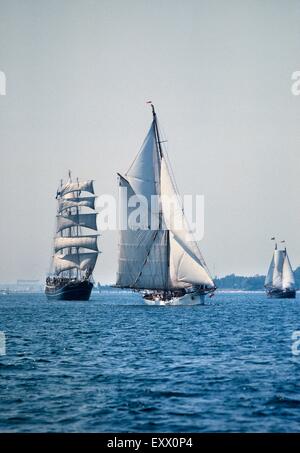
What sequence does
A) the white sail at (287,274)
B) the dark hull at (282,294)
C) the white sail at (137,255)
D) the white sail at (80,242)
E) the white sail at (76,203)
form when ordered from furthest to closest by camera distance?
1. the dark hull at (282,294)
2. the white sail at (287,274)
3. the white sail at (76,203)
4. the white sail at (80,242)
5. the white sail at (137,255)

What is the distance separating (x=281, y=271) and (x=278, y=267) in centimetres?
137

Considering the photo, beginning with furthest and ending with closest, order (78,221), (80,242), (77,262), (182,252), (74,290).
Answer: (78,221) → (77,262) → (80,242) → (74,290) → (182,252)

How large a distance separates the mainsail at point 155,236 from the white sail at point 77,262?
Result: 222 feet

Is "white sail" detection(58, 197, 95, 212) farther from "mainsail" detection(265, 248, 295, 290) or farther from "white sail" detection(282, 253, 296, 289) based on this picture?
"white sail" detection(282, 253, 296, 289)

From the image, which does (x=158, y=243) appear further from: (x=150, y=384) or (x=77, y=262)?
(x=77, y=262)

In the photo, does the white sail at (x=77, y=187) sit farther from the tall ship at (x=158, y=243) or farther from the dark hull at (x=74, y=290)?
the tall ship at (x=158, y=243)

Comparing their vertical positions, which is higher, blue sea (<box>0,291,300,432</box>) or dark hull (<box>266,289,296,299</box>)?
dark hull (<box>266,289,296,299</box>)

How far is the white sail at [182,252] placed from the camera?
3706 inches

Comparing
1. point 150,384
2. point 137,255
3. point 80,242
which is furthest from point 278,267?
point 150,384

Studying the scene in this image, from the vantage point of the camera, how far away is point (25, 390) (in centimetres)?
2861

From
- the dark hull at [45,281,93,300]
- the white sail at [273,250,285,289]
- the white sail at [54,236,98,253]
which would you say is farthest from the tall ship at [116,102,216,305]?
the white sail at [273,250,285,289]

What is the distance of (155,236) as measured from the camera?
321 ft

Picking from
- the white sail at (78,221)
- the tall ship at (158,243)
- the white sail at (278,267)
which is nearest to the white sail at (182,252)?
the tall ship at (158,243)

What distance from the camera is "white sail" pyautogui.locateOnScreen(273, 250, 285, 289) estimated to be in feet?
616
